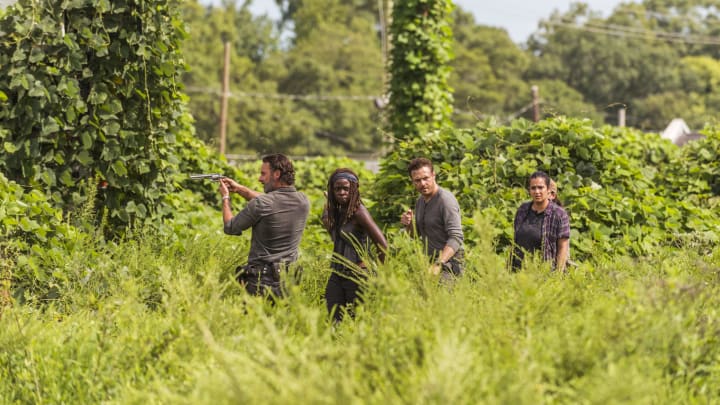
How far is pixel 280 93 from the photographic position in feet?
165

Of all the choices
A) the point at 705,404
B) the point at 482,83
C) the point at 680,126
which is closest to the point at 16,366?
the point at 705,404

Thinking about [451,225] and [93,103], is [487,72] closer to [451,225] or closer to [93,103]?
[93,103]

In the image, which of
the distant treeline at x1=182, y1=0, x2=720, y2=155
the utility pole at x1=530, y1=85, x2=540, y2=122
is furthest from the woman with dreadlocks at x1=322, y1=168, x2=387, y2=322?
the distant treeline at x1=182, y1=0, x2=720, y2=155

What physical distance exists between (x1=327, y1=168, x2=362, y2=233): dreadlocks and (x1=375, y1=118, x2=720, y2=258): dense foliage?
280cm

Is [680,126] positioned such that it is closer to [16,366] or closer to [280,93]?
[280,93]

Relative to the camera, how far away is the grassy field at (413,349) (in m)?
2.96

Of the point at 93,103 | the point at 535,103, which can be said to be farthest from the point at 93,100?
the point at 535,103

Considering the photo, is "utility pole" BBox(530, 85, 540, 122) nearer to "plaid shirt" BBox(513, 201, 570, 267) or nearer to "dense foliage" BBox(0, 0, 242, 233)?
"dense foliage" BBox(0, 0, 242, 233)

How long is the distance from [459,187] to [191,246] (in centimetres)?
295

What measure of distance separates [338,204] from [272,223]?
18.5 inches

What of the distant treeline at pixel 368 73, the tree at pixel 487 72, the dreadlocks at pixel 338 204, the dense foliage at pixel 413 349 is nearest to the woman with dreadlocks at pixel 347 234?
the dreadlocks at pixel 338 204

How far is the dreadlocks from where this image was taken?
563cm

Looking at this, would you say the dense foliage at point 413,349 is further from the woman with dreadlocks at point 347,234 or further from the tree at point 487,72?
the tree at point 487,72

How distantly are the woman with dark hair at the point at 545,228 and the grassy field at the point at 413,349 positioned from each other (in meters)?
1.30
